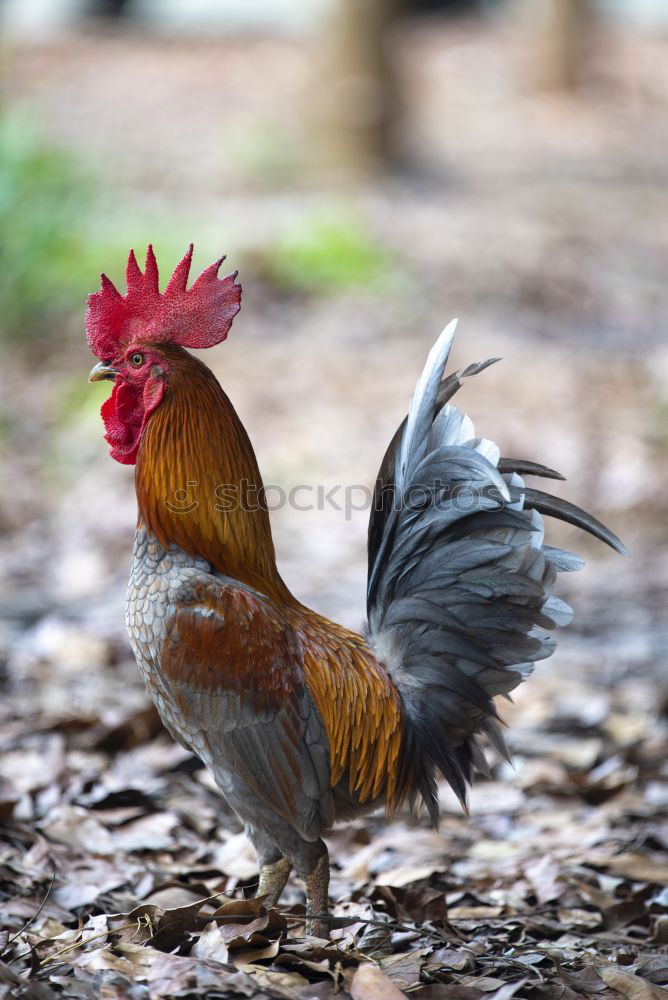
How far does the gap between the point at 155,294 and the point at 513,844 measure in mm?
2479

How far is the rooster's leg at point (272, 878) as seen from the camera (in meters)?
3.40

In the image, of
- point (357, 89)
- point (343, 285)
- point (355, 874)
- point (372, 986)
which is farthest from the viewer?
point (357, 89)

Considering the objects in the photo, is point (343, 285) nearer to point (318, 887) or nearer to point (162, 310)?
point (162, 310)

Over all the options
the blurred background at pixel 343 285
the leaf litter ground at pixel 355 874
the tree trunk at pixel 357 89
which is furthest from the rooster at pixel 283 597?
the tree trunk at pixel 357 89

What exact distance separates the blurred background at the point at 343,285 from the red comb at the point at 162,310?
5.98ft

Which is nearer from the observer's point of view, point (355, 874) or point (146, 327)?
point (146, 327)

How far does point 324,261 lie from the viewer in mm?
11664

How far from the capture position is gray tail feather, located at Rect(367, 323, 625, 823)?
3.20 metres

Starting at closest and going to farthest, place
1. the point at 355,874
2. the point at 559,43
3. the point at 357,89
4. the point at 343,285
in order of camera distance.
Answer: the point at 355,874, the point at 343,285, the point at 357,89, the point at 559,43

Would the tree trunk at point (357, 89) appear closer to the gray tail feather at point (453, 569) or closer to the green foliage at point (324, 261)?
the green foliage at point (324, 261)

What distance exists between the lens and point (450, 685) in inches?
131

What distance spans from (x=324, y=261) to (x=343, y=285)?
0.36 m

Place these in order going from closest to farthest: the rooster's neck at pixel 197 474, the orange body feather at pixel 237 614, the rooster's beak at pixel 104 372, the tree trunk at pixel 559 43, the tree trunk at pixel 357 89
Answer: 1. the orange body feather at pixel 237 614
2. the rooster's neck at pixel 197 474
3. the rooster's beak at pixel 104 372
4. the tree trunk at pixel 357 89
5. the tree trunk at pixel 559 43

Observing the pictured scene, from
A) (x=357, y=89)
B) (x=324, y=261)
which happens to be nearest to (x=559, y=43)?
(x=357, y=89)
